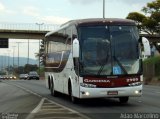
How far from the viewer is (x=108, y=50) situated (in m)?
20.2

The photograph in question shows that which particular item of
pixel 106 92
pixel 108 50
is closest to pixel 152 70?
pixel 108 50

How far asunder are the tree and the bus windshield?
56.8 metres

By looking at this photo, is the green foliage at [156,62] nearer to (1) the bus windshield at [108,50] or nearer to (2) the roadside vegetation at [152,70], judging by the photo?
(2) the roadside vegetation at [152,70]

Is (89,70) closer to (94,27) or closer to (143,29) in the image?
(94,27)

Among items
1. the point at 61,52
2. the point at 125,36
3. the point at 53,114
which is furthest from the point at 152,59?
the point at 53,114

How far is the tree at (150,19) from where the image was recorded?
76750 mm

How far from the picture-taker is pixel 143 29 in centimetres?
7994

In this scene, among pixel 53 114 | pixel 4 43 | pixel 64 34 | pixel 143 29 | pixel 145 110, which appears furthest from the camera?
pixel 4 43

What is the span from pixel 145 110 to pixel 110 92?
7.01 ft

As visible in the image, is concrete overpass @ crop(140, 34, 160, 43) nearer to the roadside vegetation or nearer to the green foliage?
the roadside vegetation

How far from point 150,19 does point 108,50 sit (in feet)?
189

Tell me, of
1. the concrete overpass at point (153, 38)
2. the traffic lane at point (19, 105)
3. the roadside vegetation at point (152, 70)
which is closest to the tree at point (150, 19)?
the concrete overpass at point (153, 38)

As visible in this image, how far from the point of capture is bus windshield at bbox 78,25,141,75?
20.0 meters

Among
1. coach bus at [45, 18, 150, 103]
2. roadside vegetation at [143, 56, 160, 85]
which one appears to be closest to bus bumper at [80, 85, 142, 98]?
coach bus at [45, 18, 150, 103]
